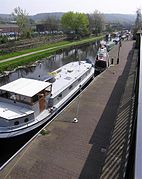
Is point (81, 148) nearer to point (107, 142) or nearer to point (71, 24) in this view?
point (107, 142)

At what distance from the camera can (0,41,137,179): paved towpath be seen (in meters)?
9.98

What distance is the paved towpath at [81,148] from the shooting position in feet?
32.7

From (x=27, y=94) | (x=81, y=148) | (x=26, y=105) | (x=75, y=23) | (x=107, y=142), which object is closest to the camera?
(x=81, y=148)

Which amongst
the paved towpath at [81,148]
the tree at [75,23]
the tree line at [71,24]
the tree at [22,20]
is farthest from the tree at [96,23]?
the paved towpath at [81,148]

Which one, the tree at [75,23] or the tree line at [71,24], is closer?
the tree line at [71,24]

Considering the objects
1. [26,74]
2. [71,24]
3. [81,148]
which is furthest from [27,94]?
[71,24]

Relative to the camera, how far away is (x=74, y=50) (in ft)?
216

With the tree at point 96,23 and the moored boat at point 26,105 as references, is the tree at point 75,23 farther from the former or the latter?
the moored boat at point 26,105

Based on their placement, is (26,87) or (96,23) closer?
(26,87)

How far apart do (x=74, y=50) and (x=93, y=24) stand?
53.8 m

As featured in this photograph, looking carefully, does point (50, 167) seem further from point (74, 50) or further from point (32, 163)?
point (74, 50)

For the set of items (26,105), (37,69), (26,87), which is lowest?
Result: (37,69)

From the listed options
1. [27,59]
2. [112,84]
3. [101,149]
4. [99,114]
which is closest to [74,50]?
[27,59]

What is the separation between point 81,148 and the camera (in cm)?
1170
